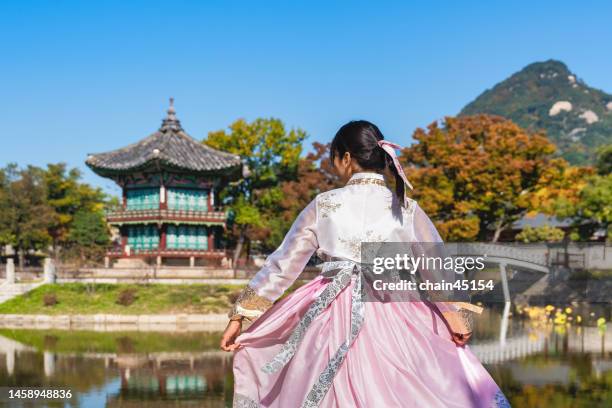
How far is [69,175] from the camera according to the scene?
132ft

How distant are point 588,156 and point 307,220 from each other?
320 ft

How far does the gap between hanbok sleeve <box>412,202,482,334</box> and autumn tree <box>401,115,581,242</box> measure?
25.4m

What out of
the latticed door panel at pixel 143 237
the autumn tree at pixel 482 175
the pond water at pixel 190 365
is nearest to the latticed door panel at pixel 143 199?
the latticed door panel at pixel 143 237

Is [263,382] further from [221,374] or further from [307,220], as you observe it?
[221,374]

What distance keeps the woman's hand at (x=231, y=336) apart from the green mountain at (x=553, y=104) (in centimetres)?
11720

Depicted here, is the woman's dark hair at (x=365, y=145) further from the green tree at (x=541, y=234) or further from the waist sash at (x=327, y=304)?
the green tree at (x=541, y=234)

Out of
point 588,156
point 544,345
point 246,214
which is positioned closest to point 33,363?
point 544,345

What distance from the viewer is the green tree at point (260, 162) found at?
35.2m

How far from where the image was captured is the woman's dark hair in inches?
138

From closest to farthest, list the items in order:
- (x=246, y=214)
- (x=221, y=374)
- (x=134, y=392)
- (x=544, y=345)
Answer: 1. (x=134, y=392)
2. (x=221, y=374)
3. (x=544, y=345)
4. (x=246, y=214)

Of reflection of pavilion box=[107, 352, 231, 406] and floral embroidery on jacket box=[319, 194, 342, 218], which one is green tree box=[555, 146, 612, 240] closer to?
reflection of pavilion box=[107, 352, 231, 406]

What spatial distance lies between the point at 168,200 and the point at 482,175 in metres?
12.6

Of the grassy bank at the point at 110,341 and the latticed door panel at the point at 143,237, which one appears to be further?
the latticed door panel at the point at 143,237

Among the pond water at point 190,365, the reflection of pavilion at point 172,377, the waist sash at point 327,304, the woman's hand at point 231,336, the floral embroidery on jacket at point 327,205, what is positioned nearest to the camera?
the waist sash at point 327,304
